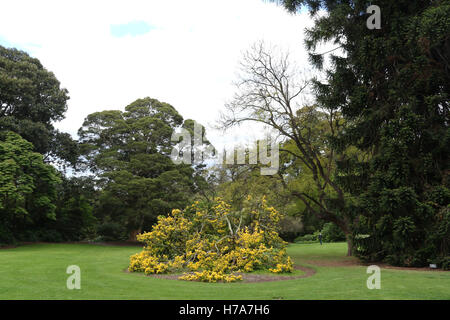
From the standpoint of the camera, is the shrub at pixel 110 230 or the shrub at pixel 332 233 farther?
the shrub at pixel 332 233

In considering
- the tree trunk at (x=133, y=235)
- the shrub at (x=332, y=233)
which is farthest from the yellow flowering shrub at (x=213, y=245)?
the shrub at (x=332, y=233)

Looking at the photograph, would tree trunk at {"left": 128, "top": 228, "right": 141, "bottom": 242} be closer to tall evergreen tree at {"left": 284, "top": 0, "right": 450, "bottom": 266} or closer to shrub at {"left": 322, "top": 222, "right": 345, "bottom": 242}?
shrub at {"left": 322, "top": 222, "right": 345, "bottom": 242}

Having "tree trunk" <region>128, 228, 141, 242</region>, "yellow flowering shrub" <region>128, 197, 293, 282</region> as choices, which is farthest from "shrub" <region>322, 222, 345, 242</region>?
"yellow flowering shrub" <region>128, 197, 293, 282</region>

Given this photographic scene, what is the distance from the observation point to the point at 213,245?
452 inches

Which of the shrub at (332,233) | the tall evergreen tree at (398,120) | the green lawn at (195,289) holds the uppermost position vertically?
the tall evergreen tree at (398,120)

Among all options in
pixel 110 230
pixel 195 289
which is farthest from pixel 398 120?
pixel 110 230

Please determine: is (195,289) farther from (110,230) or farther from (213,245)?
(110,230)

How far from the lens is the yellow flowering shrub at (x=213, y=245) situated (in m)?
10.5

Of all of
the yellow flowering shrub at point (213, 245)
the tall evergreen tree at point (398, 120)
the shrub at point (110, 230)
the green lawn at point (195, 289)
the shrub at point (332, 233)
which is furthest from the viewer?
the shrub at point (332, 233)

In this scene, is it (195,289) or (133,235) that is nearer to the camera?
(195,289)

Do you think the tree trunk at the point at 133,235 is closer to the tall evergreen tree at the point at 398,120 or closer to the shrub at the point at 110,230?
the shrub at the point at 110,230

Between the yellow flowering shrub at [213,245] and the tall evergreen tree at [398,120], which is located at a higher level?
the tall evergreen tree at [398,120]

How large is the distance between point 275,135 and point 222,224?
683 centimetres
